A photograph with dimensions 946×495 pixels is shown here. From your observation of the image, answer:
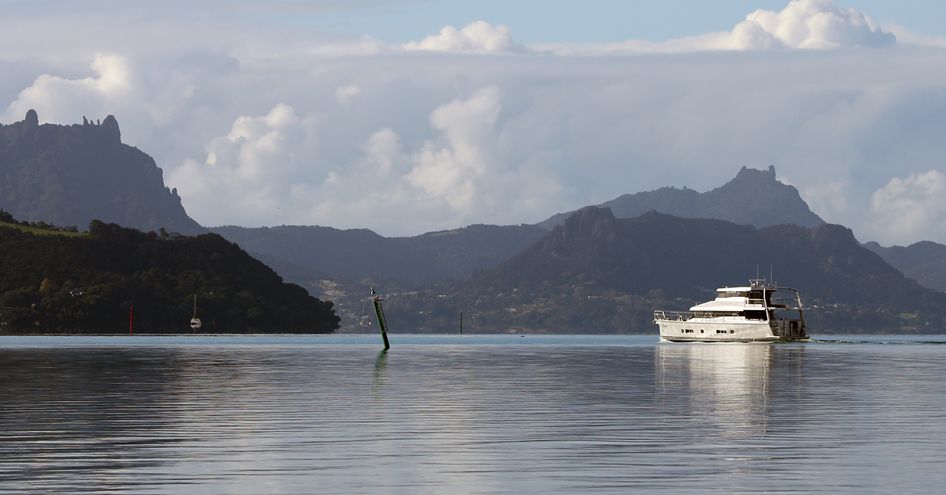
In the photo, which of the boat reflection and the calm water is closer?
the calm water

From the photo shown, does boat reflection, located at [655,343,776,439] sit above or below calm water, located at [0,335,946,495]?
above

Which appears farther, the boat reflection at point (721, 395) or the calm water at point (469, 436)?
the boat reflection at point (721, 395)

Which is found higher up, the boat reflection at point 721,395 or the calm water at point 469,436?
the boat reflection at point 721,395

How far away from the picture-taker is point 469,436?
4416 centimetres

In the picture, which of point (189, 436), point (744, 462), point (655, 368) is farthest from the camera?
point (655, 368)

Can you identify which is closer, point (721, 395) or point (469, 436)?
point (469, 436)

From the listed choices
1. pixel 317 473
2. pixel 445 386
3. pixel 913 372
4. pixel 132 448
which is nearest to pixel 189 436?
pixel 132 448

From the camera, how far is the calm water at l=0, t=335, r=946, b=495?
32.7 metres

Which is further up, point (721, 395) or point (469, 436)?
point (721, 395)

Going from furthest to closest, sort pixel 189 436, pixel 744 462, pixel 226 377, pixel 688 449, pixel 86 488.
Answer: pixel 226 377 < pixel 189 436 < pixel 688 449 < pixel 744 462 < pixel 86 488

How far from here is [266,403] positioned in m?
60.7

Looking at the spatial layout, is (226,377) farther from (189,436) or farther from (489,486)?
(489,486)

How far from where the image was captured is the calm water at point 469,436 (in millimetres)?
32656

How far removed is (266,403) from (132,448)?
20756 mm
